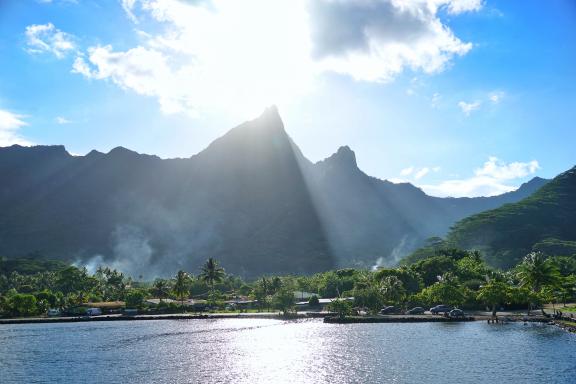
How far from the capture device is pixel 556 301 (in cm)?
13225

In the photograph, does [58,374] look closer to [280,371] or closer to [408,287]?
[280,371]

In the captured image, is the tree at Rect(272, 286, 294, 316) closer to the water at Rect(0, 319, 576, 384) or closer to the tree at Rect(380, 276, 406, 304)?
the water at Rect(0, 319, 576, 384)

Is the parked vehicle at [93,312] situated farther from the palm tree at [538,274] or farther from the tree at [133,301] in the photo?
the palm tree at [538,274]

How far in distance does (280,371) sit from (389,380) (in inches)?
572

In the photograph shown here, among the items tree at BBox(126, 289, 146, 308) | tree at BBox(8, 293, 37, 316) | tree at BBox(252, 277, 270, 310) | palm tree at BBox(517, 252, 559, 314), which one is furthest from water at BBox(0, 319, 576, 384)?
tree at BBox(252, 277, 270, 310)

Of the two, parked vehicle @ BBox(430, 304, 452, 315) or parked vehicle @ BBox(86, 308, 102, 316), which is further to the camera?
parked vehicle @ BBox(86, 308, 102, 316)

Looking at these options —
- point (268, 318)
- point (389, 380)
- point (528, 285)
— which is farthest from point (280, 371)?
point (528, 285)

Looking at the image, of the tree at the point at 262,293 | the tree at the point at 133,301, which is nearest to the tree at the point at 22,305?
the tree at the point at 133,301

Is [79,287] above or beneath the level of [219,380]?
above

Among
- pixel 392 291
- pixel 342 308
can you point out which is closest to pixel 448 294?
pixel 392 291

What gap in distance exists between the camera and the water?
192 feet

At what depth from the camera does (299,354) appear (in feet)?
240

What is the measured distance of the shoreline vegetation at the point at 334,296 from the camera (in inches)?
4523

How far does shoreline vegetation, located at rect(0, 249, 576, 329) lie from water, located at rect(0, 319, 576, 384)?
14549mm
